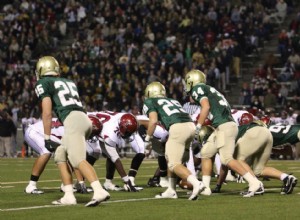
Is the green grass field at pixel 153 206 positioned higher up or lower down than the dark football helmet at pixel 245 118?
lower down

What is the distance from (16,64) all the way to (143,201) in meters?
20.6

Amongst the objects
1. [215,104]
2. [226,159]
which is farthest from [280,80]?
[226,159]

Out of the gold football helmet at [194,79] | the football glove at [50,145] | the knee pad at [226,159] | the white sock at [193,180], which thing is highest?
the gold football helmet at [194,79]

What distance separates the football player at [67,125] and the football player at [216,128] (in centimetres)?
191

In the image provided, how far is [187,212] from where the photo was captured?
10.1 meters

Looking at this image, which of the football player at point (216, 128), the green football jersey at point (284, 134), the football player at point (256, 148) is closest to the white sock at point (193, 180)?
the football player at point (216, 128)

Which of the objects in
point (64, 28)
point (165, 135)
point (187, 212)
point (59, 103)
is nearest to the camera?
point (187, 212)

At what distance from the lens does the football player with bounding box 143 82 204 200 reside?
1164 cm

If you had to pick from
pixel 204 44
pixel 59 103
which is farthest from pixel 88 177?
pixel 204 44

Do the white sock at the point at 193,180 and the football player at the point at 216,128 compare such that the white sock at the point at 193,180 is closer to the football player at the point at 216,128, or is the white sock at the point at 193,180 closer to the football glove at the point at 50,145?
the football player at the point at 216,128

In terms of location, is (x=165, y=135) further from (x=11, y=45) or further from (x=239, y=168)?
(x=11, y=45)

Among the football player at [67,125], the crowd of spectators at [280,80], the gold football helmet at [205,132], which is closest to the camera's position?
the football player at [67,125]

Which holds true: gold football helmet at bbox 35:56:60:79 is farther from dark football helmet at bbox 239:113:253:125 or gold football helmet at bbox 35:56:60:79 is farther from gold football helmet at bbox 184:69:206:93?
dark football helmet at bbox 239:113:253:125

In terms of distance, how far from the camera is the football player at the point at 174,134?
1164cm
